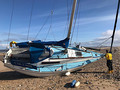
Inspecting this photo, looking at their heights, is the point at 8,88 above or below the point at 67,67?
below

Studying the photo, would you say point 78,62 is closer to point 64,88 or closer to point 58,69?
point 58,69

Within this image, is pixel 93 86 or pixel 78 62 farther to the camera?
pixel 78 62

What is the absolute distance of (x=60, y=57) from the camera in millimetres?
10742

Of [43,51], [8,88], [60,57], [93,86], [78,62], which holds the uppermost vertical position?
[43,51]

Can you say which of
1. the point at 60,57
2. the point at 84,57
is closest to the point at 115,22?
the point at 84,57

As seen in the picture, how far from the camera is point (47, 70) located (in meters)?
10.1

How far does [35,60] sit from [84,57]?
19.6 ft

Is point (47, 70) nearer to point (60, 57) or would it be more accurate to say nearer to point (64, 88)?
point (60, 57)

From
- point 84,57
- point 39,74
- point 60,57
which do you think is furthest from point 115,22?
point 39,74

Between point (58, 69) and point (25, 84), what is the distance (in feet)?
11.2

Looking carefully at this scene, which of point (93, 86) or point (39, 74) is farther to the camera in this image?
point (39, 74)

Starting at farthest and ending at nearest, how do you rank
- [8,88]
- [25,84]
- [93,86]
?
1. [25,84]
2. [8,88]
3. [93,86]

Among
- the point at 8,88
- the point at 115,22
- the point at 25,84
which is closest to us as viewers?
the point at 8,88

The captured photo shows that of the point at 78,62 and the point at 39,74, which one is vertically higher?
the point at 78,62
